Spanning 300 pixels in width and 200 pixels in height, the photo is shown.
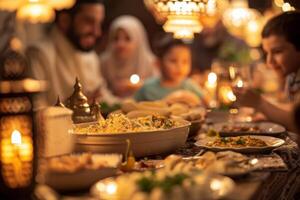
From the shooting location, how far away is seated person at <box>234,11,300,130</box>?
13.8 feet

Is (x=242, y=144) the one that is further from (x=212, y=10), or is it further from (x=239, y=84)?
(x=212, y=10)

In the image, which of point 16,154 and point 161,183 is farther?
point 16,154

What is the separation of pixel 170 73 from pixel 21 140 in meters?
3.00

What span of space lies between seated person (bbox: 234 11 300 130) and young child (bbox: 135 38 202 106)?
84.6 inches

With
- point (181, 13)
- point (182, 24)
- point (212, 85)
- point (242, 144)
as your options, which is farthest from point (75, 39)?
point (242, 144)

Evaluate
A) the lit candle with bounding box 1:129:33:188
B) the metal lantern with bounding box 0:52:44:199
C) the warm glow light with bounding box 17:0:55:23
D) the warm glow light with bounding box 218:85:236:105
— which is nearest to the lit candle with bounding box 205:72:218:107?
the warm glow light with bounding box 218:85:236:105

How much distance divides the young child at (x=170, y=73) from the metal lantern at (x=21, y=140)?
94.8 inches

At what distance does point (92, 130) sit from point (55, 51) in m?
4.66

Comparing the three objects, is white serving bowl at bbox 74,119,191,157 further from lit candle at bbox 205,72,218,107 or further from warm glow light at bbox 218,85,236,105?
lit candle at bbox 205,72,218,107

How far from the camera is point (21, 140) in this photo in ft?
13.1

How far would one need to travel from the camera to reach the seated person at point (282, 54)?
4.21 m

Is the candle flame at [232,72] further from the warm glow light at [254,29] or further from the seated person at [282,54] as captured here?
the warm glow light at [254,29]

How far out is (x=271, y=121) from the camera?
430 centimetres

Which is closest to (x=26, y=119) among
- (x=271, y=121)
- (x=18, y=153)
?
(x=18, y=153)
